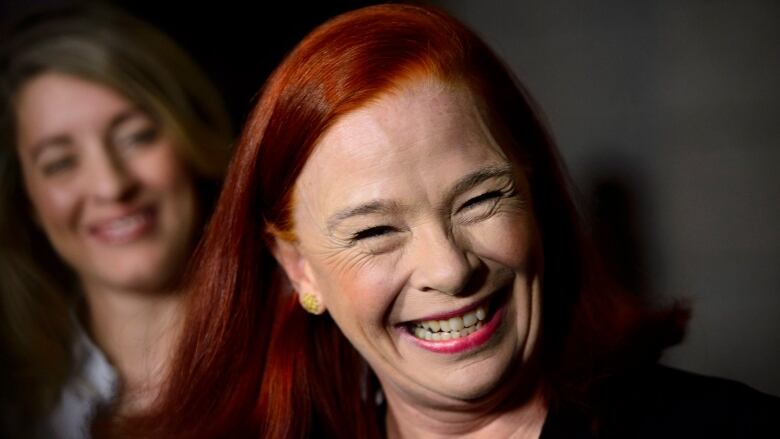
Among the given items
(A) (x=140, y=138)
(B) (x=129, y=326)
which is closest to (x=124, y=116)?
(A) (x=140, y=138)

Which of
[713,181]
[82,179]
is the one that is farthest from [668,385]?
[82,179]

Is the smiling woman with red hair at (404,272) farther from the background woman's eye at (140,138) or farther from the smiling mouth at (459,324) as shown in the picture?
the background woman's eye at (140,138)

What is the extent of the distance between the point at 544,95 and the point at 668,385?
82 cm

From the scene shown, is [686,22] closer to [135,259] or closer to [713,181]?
[713,181]

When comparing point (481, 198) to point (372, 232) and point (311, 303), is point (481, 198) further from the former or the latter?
point (311, 303)

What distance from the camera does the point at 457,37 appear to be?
109 centimetres

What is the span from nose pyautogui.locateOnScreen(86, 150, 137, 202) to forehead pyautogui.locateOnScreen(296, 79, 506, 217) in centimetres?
66

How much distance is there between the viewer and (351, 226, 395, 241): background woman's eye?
1.06 m

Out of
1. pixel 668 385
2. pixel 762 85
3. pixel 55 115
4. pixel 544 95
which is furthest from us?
pixel 544 95

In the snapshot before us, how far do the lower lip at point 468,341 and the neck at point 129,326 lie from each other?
2.08 feet

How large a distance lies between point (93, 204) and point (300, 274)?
57 cm

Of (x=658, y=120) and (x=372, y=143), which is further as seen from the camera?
(x=658, y=120)

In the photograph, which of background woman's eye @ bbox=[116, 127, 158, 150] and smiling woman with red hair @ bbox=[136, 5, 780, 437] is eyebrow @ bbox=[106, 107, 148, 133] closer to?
background woman's eye @ bbox=[116, 127, 158, 150]

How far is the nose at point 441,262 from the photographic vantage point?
1018 millimetres
